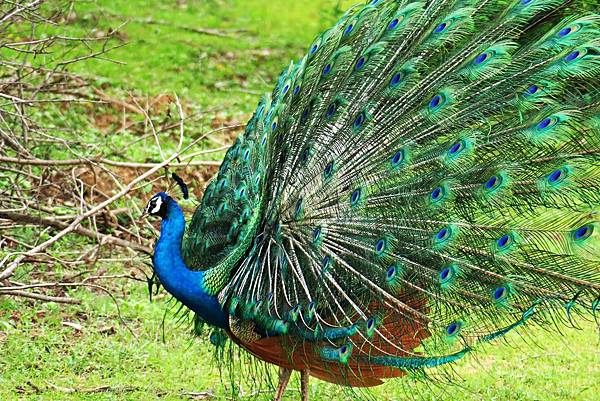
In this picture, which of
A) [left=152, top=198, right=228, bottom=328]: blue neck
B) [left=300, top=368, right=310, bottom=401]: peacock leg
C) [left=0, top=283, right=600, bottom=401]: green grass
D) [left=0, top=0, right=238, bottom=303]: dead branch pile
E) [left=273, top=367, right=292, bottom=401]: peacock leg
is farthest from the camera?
[left=0, top=0, right=238, bottom=303]: dead branch pile

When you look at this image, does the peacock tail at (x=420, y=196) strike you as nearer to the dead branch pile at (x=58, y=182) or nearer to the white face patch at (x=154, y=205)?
the white face patch at (x=154, y=205)

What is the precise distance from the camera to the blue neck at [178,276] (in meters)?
5.55

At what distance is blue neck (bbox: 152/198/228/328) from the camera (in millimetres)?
5551

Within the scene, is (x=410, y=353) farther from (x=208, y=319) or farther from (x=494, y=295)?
(x=208, y=319)

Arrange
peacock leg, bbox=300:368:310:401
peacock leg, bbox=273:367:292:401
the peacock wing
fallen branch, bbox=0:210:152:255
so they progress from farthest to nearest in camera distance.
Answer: fallen branch, bbox=0:210:152:255
peacock leg, bbox=273:367:292:401
peacock leg, bbox=300:368:310:401
the peacock wing

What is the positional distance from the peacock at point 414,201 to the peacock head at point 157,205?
0.4 inches

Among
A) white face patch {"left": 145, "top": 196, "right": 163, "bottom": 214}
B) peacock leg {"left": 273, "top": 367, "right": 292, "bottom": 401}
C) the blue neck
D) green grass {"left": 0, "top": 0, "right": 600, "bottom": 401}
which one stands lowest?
green grass {"left": 0, "top": 0, "right": 600, "bottom": 401}

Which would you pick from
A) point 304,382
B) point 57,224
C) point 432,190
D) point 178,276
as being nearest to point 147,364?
point 57,224

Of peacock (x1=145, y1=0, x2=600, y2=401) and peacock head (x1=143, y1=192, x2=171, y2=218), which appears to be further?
peacock head (x1=143, y1=192, x2=171, y2=218)

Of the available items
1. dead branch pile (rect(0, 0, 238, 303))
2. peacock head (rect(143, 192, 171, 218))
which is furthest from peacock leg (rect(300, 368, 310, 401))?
dead branch pile (rect(0, 0, 238, 303))

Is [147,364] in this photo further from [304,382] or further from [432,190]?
[432,190]

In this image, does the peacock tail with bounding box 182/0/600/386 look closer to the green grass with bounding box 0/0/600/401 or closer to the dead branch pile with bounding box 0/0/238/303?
the green grass with bounding box 0/0/600/401

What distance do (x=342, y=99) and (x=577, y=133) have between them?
1.22m

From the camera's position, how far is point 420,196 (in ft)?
17.5
